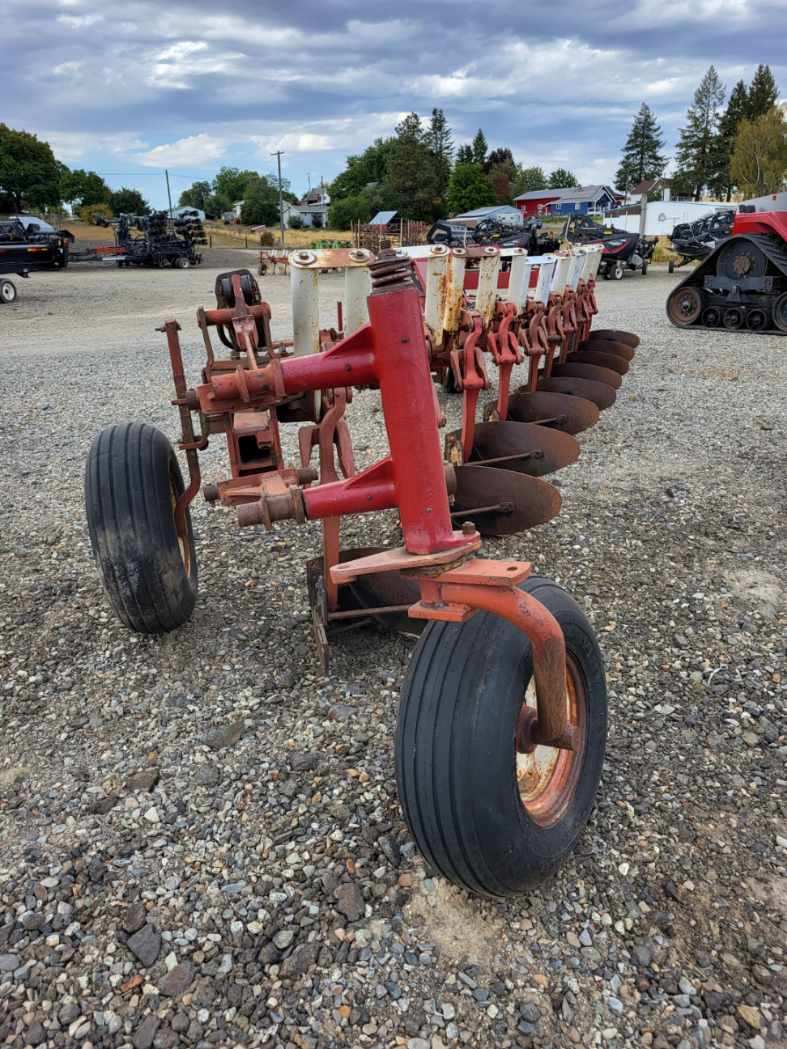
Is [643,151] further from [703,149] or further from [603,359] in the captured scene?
[603,359]

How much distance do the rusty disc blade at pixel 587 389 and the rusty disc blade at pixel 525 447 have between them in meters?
1.85

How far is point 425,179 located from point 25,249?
49316 mm

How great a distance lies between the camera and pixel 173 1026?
1598mm

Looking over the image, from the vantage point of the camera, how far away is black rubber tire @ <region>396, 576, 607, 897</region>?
161 cm

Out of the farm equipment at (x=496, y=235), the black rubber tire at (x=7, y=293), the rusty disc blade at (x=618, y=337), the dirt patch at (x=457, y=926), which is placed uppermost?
the farm equipment at (x=496, y=235)

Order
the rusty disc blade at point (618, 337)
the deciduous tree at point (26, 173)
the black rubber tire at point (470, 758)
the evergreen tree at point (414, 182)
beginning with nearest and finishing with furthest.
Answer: the black rubber tire at point (470, 758), the rusty disc blade at point (618, 337), the deciduous tree at point (26, 173), the evergreen tree at point (414, 182)

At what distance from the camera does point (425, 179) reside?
197 ft

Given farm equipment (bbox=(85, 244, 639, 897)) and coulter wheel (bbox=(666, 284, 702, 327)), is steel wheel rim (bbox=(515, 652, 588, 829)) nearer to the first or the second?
farm equipment (bbox=(85, 244, 639, 897))

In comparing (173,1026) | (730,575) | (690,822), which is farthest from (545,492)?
(173,1026)

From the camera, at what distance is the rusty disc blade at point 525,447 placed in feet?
14.8

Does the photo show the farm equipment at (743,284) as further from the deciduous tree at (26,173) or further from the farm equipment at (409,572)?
the deciduous tree at (26,173)

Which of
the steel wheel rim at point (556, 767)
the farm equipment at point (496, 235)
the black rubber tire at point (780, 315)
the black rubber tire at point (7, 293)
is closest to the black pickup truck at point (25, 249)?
the black rubber tire at point (7, 293)

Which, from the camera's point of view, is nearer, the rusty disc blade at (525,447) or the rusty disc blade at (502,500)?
the rusty disc blade at (502,500)

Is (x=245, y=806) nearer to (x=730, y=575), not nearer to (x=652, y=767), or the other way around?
(x=652, y=767)
